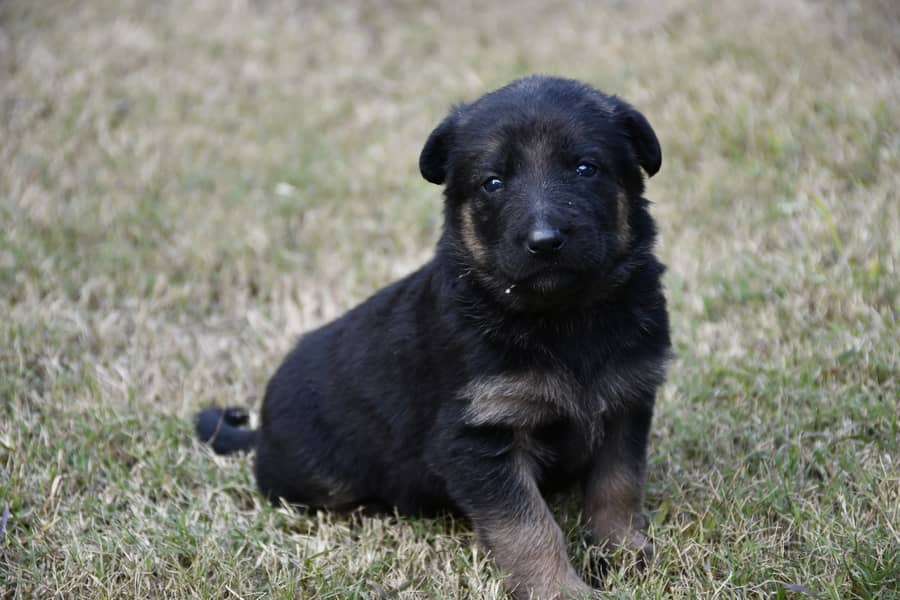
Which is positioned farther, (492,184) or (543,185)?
(492,184)

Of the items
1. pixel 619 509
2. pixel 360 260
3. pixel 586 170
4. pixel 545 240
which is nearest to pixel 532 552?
pixel 619 509

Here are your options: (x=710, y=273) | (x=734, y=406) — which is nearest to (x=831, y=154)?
(x=710, y=273)

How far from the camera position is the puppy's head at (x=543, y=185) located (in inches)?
129

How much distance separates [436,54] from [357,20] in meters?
1.48

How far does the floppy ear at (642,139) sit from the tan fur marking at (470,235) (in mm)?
700

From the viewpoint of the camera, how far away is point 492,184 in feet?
11.6

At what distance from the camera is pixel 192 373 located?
5.34m

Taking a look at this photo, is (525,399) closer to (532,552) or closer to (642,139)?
(532,552)

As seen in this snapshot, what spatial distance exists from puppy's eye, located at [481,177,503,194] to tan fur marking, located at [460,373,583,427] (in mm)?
707

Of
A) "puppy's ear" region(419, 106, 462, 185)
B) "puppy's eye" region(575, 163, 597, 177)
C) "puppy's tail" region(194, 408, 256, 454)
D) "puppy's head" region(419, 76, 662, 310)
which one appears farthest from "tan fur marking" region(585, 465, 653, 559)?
"puppy's tail" region(194, 408, 256, 454)

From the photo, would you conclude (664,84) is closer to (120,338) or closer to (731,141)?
(731,141)

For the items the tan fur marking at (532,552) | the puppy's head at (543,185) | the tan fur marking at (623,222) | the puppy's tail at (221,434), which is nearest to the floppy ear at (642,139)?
the puppy's head at (543,185)

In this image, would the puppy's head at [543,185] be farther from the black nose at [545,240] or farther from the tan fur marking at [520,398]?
the tan fur marking at [520,398]

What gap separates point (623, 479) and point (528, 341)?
2.25ft
